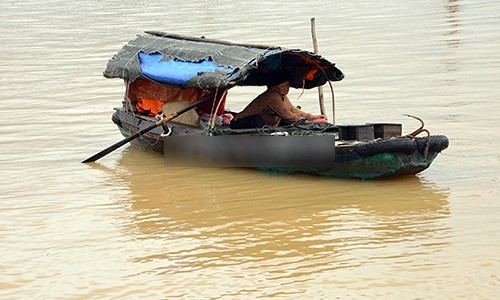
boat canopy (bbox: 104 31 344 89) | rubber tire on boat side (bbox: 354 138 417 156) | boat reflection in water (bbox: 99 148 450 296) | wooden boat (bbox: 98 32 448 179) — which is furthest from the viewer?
boat canopy (bbox: 104 31 344 89)

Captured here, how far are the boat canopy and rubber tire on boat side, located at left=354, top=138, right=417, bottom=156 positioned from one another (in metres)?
1.35

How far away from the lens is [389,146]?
877 centimetres

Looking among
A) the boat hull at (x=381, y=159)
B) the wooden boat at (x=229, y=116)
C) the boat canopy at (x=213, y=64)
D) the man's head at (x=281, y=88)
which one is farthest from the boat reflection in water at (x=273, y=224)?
Answer: the boat canopy at (x=213, y=64)

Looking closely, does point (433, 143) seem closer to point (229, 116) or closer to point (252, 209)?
point (252, 209)

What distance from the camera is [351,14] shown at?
24719 mm

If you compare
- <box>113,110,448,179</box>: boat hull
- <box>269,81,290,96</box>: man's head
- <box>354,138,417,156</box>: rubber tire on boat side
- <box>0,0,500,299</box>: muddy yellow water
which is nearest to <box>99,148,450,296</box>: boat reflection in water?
<box>0,0,500,299</box>: muddy yellow water

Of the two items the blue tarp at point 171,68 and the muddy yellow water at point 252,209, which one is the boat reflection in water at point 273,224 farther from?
the blue tarp at point 171,68

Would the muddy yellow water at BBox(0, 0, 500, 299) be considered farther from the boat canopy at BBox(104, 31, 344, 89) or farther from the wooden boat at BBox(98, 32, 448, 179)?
the boat canopy at BBox(104, 31, 344, 89)

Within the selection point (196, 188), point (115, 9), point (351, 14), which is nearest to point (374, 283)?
point (196, 188)

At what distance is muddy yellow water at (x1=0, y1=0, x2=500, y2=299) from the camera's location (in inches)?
273

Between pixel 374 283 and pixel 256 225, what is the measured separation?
5.71 feet

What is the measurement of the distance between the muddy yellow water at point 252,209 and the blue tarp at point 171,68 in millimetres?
971

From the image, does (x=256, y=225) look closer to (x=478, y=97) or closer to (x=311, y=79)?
(x=311, y=79)

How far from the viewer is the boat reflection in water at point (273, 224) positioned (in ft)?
23.6
